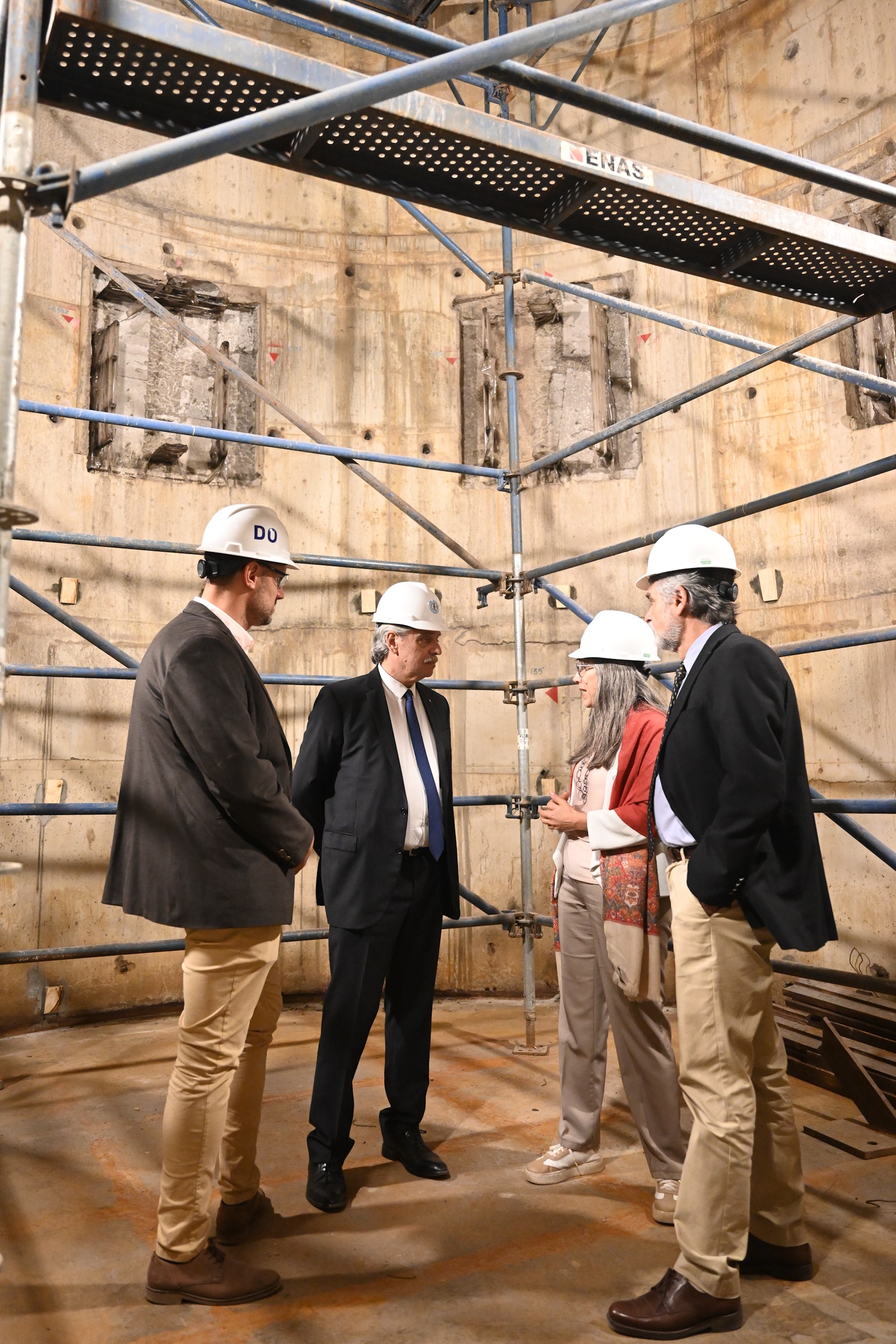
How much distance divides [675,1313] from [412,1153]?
1264 millimetres

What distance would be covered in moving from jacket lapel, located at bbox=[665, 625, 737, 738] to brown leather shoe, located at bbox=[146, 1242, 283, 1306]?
180 cm

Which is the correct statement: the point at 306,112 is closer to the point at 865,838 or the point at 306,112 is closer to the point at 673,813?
the point at 673,813

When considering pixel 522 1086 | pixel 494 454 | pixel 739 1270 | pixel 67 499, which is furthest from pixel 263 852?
pixel 494 454

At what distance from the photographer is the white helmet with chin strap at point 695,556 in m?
2.74

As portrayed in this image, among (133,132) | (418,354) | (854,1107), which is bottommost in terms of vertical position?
(854,1107)

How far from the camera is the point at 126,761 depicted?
8.74ft

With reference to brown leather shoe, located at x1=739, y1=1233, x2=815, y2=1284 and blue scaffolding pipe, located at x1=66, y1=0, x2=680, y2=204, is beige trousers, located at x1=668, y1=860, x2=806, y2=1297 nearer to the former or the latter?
brown leather shoe, located at x1=739, y1=1233, x2=815, y2=1284

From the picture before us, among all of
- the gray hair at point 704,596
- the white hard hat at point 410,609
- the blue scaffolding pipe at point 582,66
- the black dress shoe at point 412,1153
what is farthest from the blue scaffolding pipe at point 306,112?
the blue scaffolding pipe at point 582,66

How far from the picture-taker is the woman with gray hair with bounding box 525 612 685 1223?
9.85 feet

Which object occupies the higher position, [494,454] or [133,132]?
[133,132]

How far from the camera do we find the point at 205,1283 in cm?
244

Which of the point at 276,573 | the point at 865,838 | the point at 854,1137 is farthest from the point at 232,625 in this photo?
the point at 854,1137

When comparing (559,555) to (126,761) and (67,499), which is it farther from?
(126,761)

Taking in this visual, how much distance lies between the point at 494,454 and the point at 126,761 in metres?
4.59
